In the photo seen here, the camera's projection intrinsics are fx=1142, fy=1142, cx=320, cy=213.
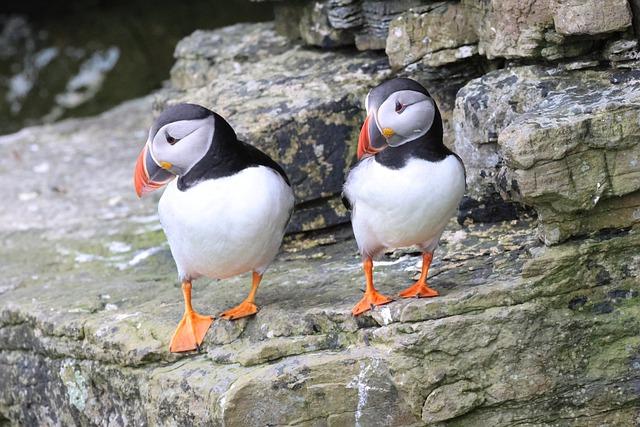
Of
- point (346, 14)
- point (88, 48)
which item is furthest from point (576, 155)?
point (88, 48)

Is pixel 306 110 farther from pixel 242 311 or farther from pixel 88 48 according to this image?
pixel 88 48

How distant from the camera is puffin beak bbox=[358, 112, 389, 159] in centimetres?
423

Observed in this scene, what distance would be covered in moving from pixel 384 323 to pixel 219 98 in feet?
6.76

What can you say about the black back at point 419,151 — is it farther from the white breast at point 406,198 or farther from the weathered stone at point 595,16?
the weathered stone at point 595,16

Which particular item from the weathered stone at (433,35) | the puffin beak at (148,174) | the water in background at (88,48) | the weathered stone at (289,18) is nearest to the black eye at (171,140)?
the puffin beak at (148,174)

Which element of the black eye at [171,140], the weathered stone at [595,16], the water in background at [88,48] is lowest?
the water in background at [88,48]

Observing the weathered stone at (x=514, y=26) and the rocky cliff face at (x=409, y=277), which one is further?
the weathered stone at (x=514, y=26)

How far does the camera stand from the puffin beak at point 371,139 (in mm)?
4234

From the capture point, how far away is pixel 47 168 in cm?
797

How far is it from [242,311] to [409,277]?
762mm

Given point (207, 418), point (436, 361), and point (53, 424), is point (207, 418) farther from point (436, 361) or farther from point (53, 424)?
point (53, 424)

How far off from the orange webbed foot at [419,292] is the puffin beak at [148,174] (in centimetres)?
104

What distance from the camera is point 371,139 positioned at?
4250mm

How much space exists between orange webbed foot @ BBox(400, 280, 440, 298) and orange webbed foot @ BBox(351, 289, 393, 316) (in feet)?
0.25
